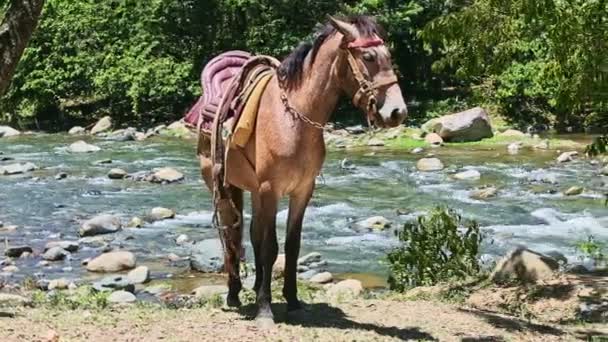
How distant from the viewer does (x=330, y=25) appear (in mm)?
5766

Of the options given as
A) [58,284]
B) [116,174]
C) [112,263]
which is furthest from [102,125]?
[58,284]

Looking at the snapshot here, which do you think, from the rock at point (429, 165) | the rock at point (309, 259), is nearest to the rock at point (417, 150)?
the rock at point (429, 165)

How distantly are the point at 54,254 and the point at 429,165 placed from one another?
397 inches

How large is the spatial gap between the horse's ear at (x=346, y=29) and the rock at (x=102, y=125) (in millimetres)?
24606

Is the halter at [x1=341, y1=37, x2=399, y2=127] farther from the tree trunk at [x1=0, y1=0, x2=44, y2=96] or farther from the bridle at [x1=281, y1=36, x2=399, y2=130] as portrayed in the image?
the tree trunk at [x1=0, y1=0, x2=44, y2=96]

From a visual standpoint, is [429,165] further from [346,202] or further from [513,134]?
[513,134]

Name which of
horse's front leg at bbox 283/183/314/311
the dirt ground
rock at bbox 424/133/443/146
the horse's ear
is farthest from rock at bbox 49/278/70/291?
rock at bbox 424/133/443/146

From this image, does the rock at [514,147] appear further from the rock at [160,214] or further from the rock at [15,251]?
the rock at [15,251]

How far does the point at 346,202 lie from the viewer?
16656 millimetres

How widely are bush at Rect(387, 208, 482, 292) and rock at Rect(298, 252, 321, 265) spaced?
336cm

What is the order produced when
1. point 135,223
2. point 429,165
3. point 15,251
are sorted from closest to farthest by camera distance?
1. point 15,251
2. point 135,223
3. point 429,165

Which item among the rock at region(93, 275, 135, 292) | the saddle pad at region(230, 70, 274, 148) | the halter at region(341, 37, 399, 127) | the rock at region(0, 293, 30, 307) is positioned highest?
the halter at region(341, 37, 399, 127)

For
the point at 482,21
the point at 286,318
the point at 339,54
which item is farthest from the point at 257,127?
the point at 482,21

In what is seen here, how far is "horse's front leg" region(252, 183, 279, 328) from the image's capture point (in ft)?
19.0
